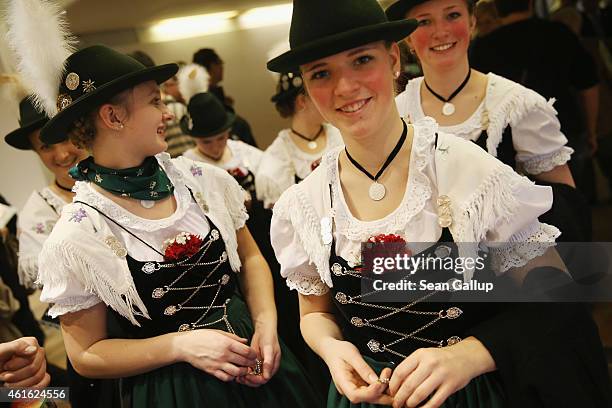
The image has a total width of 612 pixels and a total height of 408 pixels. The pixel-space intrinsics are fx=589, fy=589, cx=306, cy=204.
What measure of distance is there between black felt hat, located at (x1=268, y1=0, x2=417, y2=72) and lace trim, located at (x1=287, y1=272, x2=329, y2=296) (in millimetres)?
403

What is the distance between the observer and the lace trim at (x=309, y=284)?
1.14 meters

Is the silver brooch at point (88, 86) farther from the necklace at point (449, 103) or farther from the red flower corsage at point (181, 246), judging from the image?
the necklace at point (449, 103)

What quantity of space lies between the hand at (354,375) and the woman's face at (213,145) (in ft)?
4.73

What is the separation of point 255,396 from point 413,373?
0.50 meters

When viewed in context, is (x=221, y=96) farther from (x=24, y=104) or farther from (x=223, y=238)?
(x=223, y=238)

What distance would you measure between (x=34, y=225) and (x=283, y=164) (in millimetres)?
846

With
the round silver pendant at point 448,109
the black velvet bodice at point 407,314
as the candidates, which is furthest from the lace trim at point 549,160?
the black velvet bodice at point 407,314

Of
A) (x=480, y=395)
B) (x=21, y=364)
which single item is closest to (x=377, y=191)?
(x=480, y=395)

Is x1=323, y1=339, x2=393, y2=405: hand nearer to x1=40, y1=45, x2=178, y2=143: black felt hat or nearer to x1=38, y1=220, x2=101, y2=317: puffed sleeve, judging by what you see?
x1=38, y1=220, x2=101, y2=317: puffed sleeve

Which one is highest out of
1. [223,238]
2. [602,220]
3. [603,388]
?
[223,238]

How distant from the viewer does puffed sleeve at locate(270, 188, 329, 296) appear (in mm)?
1120

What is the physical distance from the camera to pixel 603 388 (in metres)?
0.96

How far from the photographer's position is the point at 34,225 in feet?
6.28

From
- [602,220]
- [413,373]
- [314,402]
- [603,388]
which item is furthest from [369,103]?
[602,220]
